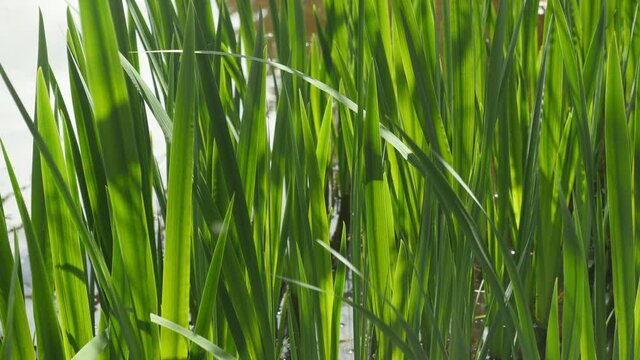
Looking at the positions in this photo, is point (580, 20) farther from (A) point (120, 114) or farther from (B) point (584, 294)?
(A) point (120, 114)

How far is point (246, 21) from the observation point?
114 cm

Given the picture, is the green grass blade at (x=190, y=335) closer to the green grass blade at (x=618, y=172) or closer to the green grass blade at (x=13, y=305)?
the green grass blade at (x=13, y=305)

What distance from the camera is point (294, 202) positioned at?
79 cm

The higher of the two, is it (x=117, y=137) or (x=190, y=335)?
(x=117, y=137)

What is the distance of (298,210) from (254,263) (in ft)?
0.40

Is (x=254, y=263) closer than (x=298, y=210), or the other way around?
(x=254, y=263)

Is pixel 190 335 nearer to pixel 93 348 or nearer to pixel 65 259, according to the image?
pixel 93 348

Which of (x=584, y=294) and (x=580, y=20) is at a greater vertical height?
(x=580, y=20)

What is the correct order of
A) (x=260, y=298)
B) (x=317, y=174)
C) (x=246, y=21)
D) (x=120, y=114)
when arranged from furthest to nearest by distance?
(x=246, y=21), (x=317, y=174), (x=260, y=298), (x=120, y=114)

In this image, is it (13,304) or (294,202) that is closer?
(13,304)

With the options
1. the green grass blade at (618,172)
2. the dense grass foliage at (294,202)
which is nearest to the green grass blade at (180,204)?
the dense grass foliage at (294,202)

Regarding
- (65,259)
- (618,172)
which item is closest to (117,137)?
(65,259)

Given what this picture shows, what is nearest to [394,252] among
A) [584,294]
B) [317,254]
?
[317,254]

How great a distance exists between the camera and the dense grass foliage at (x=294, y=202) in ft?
2.00
